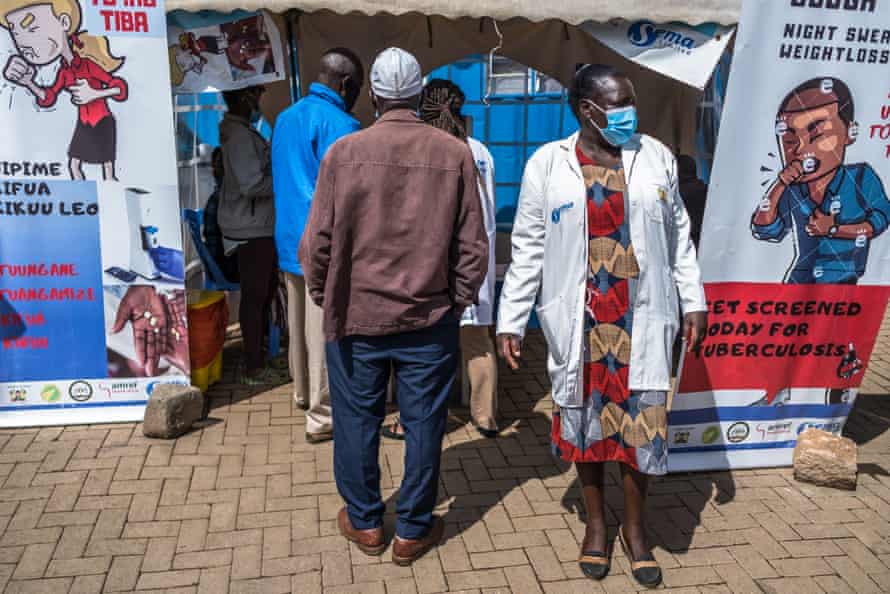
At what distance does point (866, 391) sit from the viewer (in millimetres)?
5238

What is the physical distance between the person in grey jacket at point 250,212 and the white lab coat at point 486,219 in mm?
1453

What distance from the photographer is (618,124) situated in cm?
289

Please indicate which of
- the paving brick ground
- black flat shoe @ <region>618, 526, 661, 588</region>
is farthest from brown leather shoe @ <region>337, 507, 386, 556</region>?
black flat shoe @ <region>618, 526, 661, 588</region>

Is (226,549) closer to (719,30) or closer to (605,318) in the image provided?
(605,318)

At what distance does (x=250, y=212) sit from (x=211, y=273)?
0.78 meters

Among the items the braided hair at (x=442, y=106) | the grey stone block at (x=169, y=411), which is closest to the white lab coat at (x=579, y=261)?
the braided hair at (x=442, y=106)

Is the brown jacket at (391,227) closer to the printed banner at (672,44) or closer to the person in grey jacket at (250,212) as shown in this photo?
the printed banner at (672,44)

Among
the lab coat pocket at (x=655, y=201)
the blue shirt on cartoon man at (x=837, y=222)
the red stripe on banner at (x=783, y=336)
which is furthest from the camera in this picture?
the red stripe on banner at (x=783, y=336)

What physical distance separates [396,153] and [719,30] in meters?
2.30

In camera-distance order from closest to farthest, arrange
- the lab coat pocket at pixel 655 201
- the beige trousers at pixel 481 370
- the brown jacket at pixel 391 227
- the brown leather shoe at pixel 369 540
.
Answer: the brown jacket at pixel 391 227
the lab coat pocket at pixel 655 201
the brown leather shoe at pixel 369 540
the beige trousers at pixel 481 370

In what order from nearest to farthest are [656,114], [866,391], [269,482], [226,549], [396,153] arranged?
[396,153] → [226,549] → [269,482] → [866,391] → [656,114]

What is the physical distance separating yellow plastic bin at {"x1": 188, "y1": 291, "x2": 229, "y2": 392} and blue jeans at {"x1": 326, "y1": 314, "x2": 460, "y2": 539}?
183 cm

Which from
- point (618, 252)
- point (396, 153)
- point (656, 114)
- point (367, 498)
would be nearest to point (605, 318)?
point (618, 252)

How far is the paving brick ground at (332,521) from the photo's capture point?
123 inches
